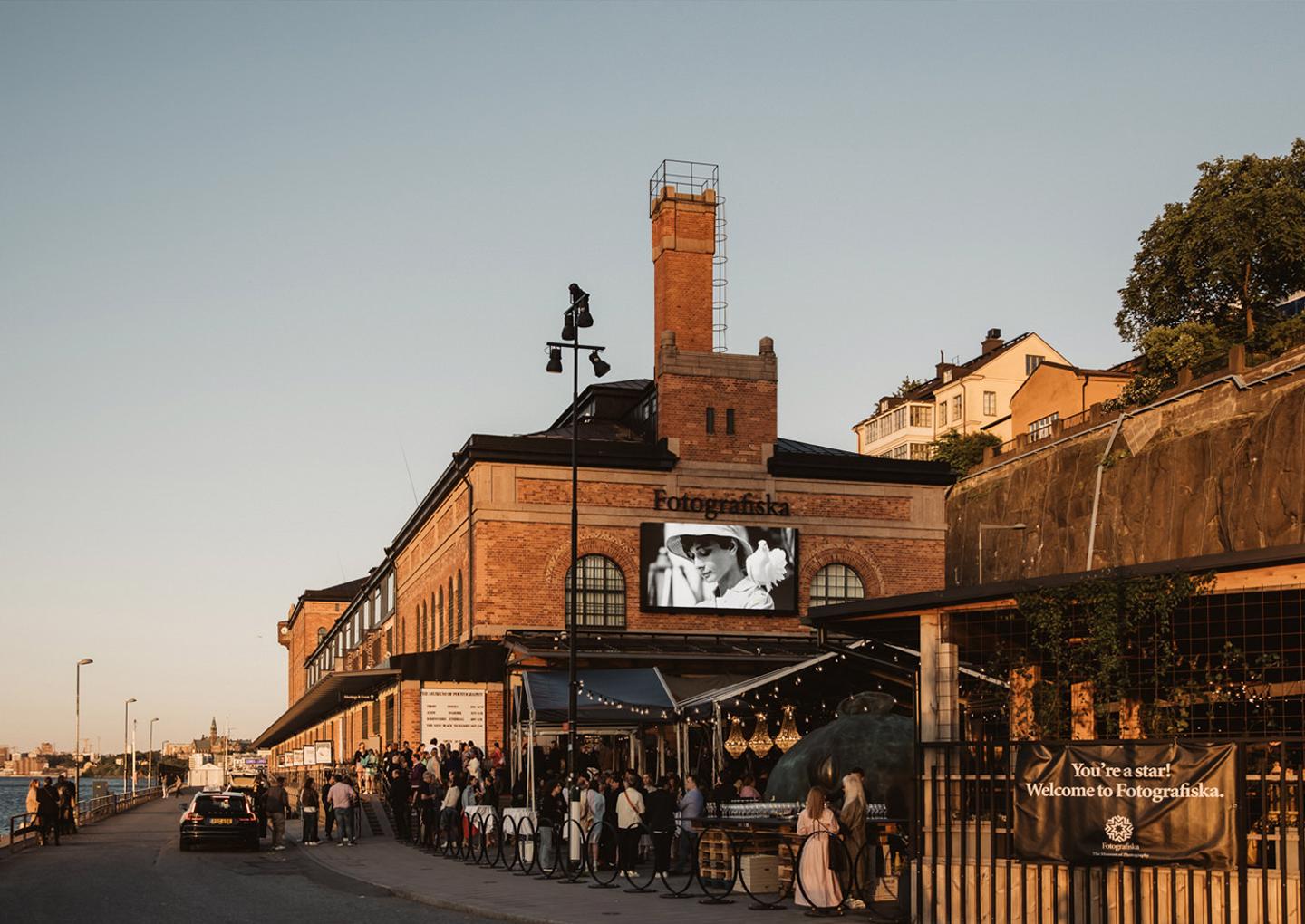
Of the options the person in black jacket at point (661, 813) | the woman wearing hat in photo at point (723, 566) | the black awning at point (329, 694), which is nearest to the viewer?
the person in black jacket at point (661, 813)

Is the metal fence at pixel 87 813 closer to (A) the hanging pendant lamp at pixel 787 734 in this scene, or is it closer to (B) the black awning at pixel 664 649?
(B) the black awning at pixel 664 649

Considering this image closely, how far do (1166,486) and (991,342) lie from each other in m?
48.8

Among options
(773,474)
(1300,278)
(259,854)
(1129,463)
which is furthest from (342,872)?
(1300,278)

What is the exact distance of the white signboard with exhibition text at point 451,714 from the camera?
37.8 metres

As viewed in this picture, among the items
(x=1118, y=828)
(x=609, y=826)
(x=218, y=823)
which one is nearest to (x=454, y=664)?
(x=218, y=823)

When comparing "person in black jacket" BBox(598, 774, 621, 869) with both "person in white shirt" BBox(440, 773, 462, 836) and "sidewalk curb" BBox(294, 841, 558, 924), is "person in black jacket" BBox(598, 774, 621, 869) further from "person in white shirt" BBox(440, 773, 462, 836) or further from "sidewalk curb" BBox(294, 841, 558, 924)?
"person in white shirt" BBox(440, 773, 462, 836)

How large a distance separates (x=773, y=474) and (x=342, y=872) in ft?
71.8

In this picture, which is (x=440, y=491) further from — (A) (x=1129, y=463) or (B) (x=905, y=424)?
(B) (x=905, y=424)

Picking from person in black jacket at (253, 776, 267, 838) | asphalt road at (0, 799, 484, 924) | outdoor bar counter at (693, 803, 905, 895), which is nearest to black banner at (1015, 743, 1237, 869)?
outdoor bar counter at (693, 803, 905, 895)

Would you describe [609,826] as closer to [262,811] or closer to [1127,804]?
[1127,804]

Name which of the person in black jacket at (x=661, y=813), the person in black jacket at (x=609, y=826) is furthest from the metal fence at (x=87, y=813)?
the person in black jacket at (x=661, y=813)

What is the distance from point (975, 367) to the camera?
9750cm

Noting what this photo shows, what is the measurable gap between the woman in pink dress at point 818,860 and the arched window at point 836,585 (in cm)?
2691

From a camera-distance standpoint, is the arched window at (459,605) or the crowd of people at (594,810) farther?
the arched window at (459,605)
